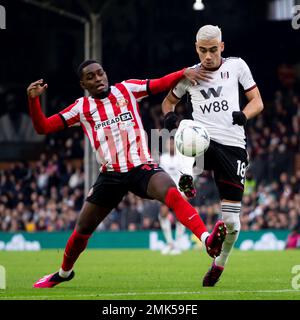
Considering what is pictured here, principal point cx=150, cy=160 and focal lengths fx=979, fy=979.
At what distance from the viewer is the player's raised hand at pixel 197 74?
9727mm

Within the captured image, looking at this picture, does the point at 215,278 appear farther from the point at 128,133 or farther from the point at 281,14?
the point at 281,14

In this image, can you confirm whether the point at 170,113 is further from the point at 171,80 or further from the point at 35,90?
the point at 35,90

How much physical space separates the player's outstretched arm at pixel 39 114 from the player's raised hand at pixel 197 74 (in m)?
1.35

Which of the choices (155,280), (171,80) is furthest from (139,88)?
(155,280)

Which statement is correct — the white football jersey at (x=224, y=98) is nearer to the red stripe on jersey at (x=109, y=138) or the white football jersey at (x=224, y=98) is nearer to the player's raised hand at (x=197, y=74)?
the player's raised hand at (x=197, y=74)

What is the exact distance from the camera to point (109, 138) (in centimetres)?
973

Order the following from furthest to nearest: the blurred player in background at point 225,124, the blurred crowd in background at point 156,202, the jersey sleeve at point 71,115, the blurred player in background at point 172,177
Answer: the blurred crowd in background at point 156,202 < the blurred player in background at point 172,177 < the blurred player in background at point 225,124 < the jersey sleeve at point 71,115

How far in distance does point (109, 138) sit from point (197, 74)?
3.56 feet

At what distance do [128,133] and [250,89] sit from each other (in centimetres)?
134

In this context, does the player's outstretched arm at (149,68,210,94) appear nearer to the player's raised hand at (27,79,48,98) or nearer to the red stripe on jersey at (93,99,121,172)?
the red stripe on jersey at (93,99,121,172)

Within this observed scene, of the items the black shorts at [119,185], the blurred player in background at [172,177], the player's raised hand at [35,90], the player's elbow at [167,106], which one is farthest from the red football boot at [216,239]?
the blurred player in background at [172,177]

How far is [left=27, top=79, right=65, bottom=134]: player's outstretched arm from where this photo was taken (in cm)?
943

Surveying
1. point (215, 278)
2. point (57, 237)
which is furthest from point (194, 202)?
point (215, 278)

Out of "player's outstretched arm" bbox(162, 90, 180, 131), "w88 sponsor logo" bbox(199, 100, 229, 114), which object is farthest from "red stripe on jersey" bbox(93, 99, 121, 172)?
"w88 sponsor logo" bbox(199, 100, 229, 114)
